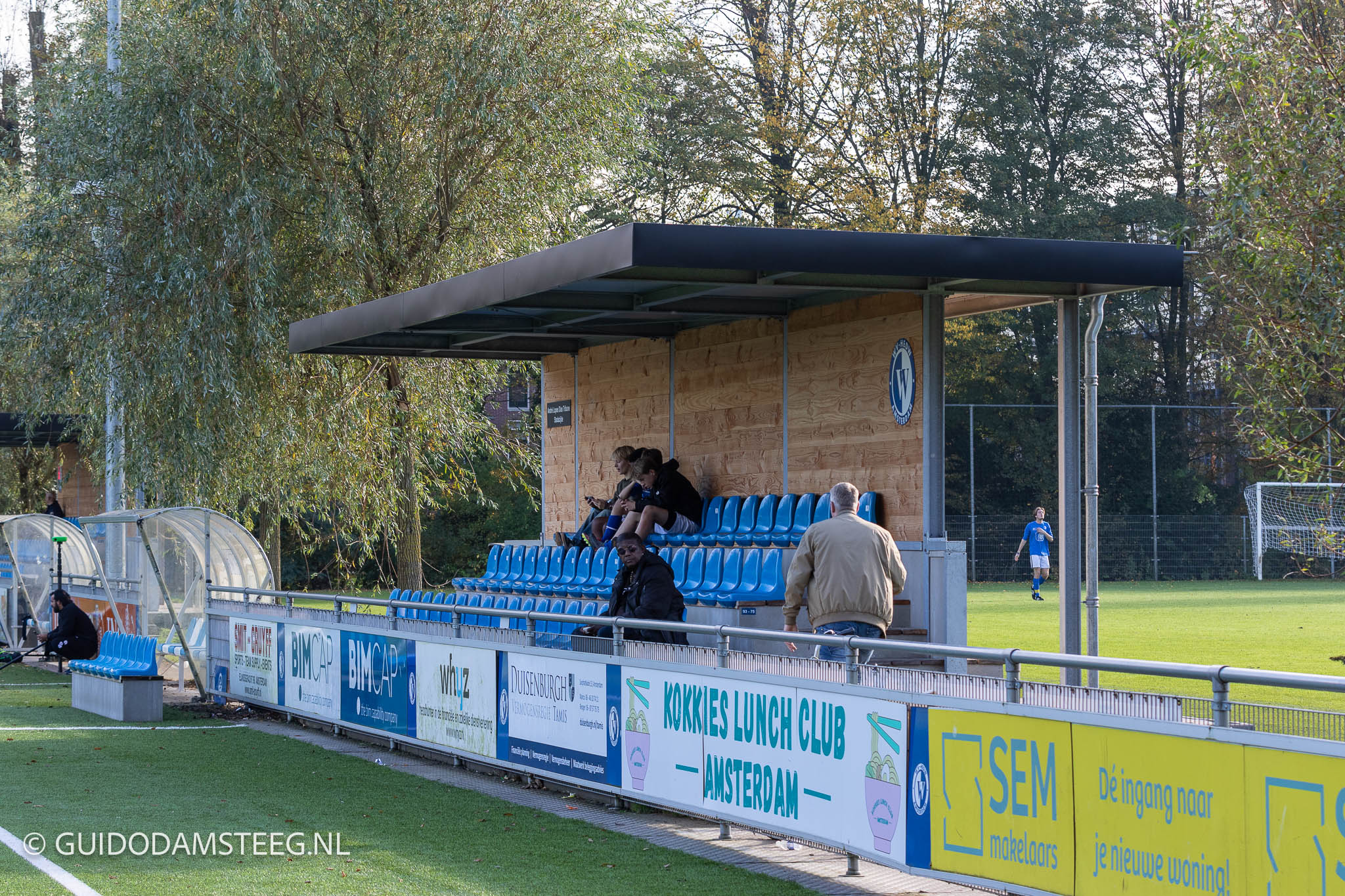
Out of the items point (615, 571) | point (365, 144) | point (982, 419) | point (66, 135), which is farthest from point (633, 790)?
point (982, 419)

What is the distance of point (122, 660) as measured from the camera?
16188 mm

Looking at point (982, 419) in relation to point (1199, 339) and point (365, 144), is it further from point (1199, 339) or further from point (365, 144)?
point (365, 144)

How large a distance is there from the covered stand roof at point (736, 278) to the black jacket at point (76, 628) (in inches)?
232

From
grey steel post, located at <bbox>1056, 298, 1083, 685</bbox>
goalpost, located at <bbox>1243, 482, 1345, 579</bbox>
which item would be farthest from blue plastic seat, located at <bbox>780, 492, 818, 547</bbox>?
goalpost, located at <bbox>1243, 482, 1345, 579</bbox>

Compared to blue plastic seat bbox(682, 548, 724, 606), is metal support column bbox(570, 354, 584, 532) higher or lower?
higher

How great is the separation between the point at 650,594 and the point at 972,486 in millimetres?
28999

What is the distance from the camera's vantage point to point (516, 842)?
8781 mm

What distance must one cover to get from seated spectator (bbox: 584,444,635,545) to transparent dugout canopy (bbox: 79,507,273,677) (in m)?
4.24

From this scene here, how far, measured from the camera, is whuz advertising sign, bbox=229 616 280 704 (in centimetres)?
1547

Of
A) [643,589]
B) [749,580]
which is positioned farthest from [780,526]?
[643,589]

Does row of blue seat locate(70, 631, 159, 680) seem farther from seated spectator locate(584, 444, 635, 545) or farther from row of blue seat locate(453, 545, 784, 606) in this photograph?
seated spectator locate(584, 444, 635, 545)

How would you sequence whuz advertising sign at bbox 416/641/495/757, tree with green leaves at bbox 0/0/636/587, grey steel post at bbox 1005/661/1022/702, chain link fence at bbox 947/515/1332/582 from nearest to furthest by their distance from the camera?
grey steel post at bbox 1005/661/1022/702
whuz advertising sign at bbox 416/641/495/757
tree with green leaves at bbox 0/0/636/587
chain link fence at bbox 947/515/1332/582

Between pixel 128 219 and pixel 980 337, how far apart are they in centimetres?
2951

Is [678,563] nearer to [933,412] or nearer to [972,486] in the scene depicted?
[933,412]
